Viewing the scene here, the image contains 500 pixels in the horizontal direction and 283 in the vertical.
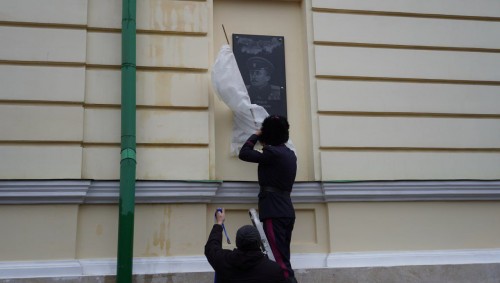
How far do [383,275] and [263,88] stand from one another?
2069 millimetres

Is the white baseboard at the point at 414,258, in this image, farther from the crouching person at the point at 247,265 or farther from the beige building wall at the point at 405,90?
the crouching person at the point at 247,265

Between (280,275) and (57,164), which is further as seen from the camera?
(57,164)

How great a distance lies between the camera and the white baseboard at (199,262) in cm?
473

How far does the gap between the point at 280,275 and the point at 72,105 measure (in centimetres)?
254

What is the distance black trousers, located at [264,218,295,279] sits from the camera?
4520mm

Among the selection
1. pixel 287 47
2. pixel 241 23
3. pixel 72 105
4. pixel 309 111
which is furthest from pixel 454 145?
pixel 72 105

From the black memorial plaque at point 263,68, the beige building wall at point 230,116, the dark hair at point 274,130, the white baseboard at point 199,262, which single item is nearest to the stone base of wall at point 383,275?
the white baseboard at point 199,262

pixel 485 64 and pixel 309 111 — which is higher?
pixel 485 64

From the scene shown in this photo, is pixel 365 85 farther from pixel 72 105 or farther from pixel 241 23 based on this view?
pixel 72 105

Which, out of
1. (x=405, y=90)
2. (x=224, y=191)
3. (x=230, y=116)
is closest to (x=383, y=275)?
(x=224, y=191)

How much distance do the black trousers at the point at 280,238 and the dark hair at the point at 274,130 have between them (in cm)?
67

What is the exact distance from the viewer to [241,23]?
584 centimetres

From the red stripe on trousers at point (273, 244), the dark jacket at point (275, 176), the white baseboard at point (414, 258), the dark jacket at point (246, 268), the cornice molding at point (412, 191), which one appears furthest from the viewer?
the cornice molding at point (412, 191)

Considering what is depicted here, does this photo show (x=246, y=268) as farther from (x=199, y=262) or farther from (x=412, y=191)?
(x=412, y=191)
